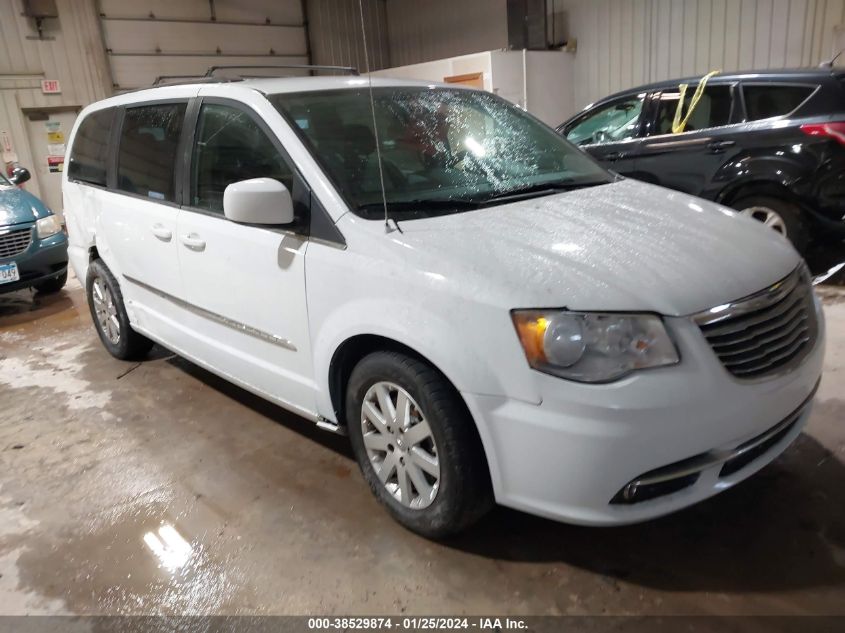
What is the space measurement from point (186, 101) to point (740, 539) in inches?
113

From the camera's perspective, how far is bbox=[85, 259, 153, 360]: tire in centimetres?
386

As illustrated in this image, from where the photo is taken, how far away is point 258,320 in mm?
2588

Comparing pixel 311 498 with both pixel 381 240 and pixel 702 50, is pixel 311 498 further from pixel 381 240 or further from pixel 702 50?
pixel 702 50

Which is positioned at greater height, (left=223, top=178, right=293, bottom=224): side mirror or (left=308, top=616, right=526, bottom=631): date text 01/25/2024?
(left=223, top=178, right=293, bottom=224): side mirror

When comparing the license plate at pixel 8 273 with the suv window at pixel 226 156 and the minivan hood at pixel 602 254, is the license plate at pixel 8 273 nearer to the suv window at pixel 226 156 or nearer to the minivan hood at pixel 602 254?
the suv window at pixel 226 156

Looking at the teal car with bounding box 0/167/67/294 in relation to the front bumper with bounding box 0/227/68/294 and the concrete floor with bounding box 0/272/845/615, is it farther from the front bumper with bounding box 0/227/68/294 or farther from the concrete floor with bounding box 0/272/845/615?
the concrete floor with bounding box 0/272/845/615

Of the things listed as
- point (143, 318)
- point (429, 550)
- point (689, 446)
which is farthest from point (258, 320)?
point (689, 446)

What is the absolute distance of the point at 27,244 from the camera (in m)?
5.81

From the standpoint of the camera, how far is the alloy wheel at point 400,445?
2061mm

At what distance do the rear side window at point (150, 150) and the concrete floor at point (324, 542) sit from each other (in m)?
1.21

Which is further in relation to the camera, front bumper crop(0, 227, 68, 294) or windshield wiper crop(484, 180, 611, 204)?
front bumper crop(0, 227, 68, 294)

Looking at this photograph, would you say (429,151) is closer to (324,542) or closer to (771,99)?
(324,542)

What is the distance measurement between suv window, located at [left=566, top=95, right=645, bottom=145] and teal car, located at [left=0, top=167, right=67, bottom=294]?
4.74m

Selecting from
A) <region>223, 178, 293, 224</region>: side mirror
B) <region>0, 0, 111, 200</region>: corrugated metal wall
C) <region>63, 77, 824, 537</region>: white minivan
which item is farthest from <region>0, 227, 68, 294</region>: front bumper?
<region>0, 0, 111, 200</region>: corrugated metal wall
